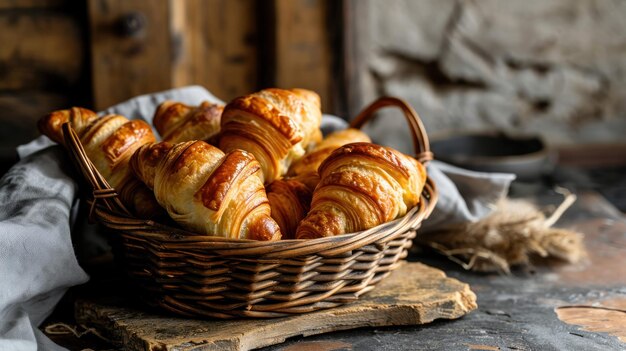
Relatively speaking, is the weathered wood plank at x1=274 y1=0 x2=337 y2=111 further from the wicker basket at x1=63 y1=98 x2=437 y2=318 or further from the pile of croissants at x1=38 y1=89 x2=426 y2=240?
the wicker basket at x1=63 y1=98 x2=437 y2=318

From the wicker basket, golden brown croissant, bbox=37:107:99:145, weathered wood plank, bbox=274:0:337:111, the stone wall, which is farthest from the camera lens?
the stone wall

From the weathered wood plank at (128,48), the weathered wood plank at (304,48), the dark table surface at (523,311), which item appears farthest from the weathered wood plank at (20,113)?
the dark table surface at (523,311)

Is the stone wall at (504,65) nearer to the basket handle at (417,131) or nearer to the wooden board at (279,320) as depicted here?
the basket handle at (417,131)

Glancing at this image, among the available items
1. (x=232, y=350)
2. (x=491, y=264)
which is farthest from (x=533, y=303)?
(x=232, y=350)

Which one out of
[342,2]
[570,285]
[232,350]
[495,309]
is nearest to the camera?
[232,350]

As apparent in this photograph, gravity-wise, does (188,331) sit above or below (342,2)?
below

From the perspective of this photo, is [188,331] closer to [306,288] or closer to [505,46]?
[306,288]

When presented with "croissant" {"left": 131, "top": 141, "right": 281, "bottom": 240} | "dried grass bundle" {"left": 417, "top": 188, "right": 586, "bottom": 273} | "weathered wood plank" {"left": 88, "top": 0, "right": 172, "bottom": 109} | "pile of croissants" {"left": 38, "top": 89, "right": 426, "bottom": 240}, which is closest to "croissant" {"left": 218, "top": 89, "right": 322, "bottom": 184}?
"pile of croissants" {"left": 38, "top": 89, "right": 426, "bottom": 240}
